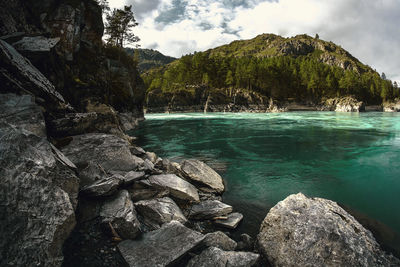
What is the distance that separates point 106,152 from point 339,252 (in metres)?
8.87

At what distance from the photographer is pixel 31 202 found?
3.86 metres

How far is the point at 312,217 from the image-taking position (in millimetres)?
5398

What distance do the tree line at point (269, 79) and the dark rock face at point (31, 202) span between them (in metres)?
108

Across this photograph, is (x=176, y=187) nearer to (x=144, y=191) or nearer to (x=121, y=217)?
(x=144, y=191)

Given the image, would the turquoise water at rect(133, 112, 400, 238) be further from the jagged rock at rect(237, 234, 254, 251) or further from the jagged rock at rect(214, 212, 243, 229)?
the jagged rock at rect(237, 234, 254, 251)

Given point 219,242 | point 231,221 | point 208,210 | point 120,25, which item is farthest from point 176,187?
point 120,25

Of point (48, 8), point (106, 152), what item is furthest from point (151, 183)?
point (48, 8)

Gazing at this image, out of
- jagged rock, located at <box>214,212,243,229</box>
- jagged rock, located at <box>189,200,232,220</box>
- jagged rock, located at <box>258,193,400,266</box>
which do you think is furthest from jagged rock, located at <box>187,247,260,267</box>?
jagged rock, located at <box>189,200,232,220</box>

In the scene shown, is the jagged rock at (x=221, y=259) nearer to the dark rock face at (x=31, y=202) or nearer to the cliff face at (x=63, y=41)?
the dark rock face at (x=31, y=202)

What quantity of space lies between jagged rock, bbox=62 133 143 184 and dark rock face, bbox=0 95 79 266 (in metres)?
3.39

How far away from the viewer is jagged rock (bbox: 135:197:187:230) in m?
6.00

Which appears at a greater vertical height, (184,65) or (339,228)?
(184,65)

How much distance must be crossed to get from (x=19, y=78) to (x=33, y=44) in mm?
3842

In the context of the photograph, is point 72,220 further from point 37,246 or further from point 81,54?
point 81,54
